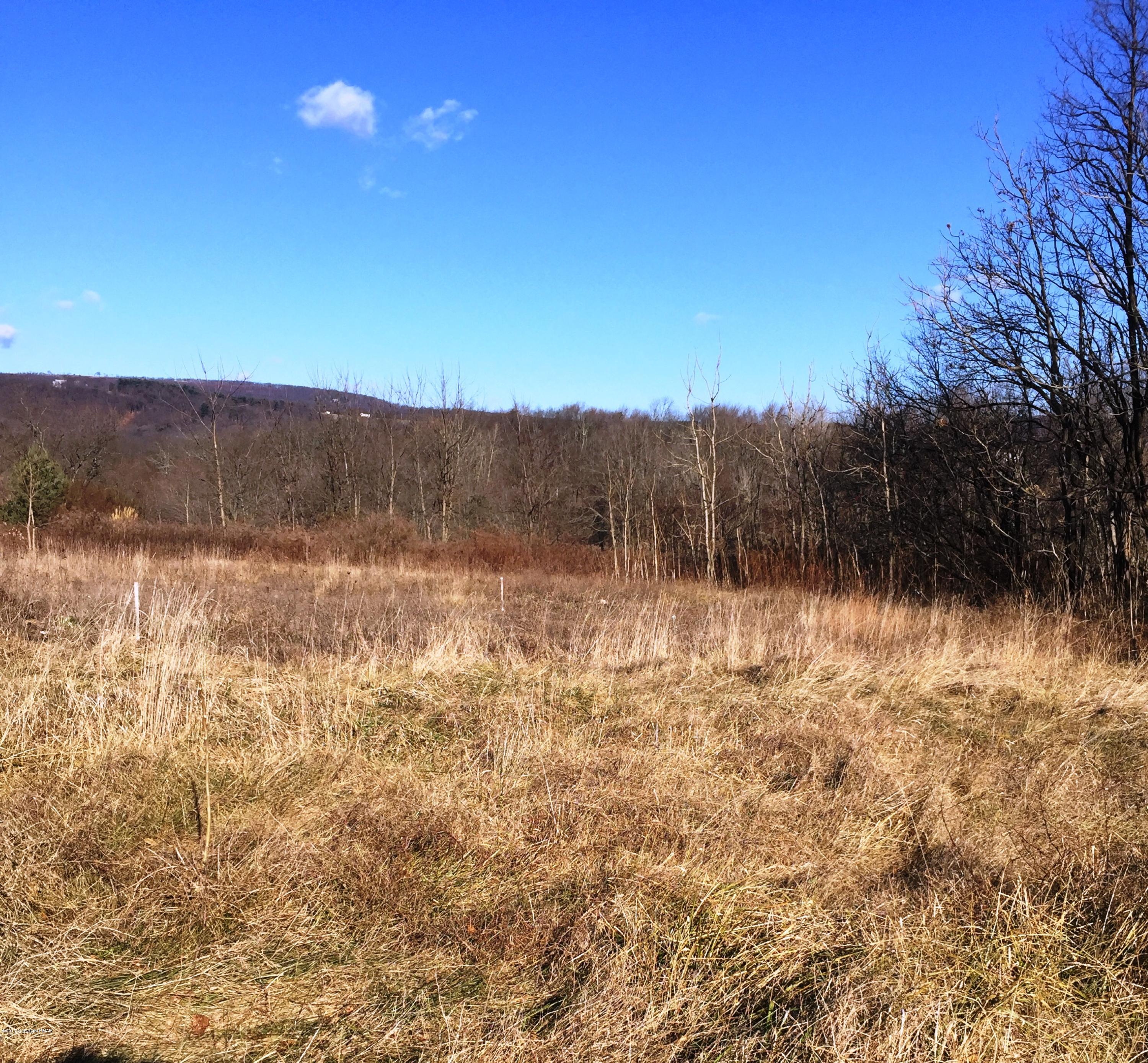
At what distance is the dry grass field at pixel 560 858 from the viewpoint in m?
2.47

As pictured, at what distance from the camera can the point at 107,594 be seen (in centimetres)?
982

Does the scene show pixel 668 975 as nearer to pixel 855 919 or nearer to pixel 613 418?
pixel 855 919

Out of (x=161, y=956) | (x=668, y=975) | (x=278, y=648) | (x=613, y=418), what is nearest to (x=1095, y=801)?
(x=668, y=975)

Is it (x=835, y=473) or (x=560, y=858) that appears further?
(x=835, y=473)

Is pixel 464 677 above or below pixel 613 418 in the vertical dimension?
below

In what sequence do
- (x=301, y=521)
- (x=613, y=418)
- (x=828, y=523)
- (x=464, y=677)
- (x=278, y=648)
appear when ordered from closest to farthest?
(x=464, y=677), (x=278, y=648), (x=828, y=523), (x=301, y=521), (x=613, y=418)

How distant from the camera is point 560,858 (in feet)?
11.3

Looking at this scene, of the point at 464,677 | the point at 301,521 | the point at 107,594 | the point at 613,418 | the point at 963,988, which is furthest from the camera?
the point at 613,418

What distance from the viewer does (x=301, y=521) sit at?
3031cm

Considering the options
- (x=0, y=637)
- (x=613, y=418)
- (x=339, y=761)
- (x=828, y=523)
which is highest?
(x=613, y=418)

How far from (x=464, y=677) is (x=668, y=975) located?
370 cm

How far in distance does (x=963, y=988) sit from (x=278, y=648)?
6086mm

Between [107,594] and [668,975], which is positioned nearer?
[668,975]

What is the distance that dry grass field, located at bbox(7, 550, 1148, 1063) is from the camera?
8.11 feet
